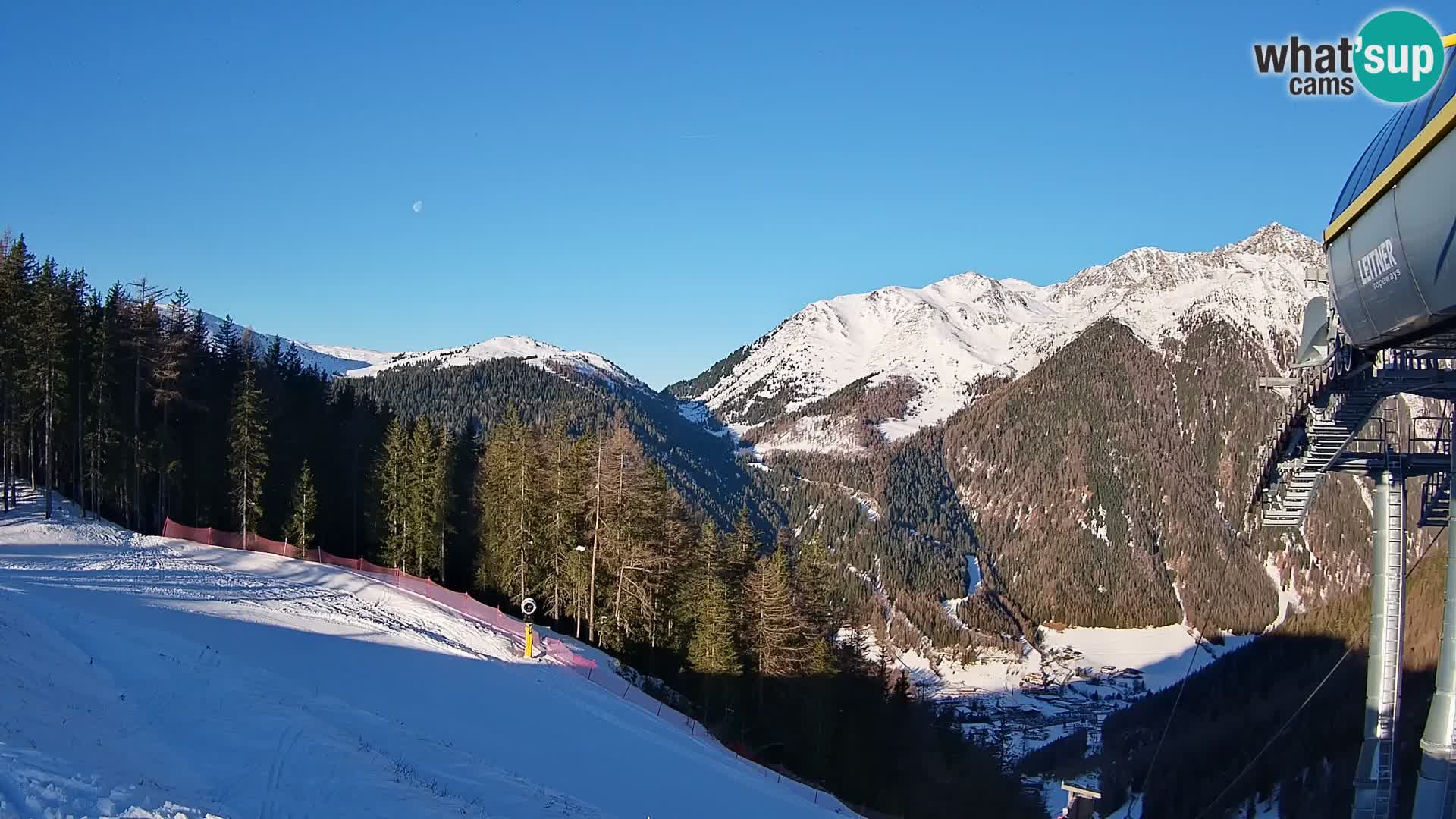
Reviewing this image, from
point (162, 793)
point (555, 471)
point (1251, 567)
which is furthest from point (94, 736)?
point (1251, 567)

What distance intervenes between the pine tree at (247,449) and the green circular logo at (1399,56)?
139ft

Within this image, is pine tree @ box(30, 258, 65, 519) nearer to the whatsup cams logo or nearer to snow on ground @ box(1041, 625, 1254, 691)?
the whatsup cams logo

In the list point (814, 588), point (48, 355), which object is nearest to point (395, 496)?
point (48, 355)

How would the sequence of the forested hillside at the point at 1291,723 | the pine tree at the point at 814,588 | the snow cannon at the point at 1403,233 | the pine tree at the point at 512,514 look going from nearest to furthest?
1. the snow cannon at the point at 1403,233
2. the forested hillside at the point at 1291,723
3. the pine tree at the point at 512,514
4. the pine tree at the point at 814,588

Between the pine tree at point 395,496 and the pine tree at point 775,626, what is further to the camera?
the pine tree at point 395,496

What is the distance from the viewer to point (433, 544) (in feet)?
148

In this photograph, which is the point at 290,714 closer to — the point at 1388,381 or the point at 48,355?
the point at 1388,381

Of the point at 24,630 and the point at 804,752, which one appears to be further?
the point at 804,752

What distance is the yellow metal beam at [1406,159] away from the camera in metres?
9.15

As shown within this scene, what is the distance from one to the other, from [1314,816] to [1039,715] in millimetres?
94224

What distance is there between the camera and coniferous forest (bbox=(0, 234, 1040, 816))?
3931cm

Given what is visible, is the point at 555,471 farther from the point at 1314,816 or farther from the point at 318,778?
the point at 1314,816

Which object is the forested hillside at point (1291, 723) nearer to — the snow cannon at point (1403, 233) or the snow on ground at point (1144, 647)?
the snow cannon at point (1403, 233)

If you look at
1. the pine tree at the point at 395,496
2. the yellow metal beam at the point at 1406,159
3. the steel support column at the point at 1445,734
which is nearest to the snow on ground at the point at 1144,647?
the pine tree at the point at 395,496
